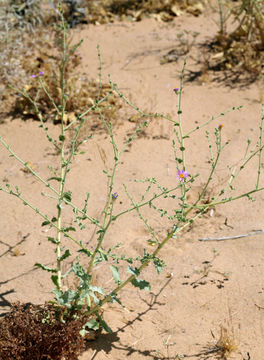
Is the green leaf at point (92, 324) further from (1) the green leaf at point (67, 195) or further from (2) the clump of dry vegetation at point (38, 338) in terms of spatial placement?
(1) the green leaf at point (67, 195)

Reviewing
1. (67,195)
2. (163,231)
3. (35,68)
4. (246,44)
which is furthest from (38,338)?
(246,44)

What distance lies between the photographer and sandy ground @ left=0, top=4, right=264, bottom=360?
2.85 m

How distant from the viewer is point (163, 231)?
3672 mm

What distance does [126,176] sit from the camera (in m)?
4.25

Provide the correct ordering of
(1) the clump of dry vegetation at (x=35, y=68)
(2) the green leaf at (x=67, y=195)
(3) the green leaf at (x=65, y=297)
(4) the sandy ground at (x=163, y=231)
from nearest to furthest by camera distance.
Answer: (3) the green leaf at (x=65, y=297)
(2) the green leaf at (x=67, y=195)
(4) the sandy ground at (x=163, y=231)
(1) the clump of dry vegetation at (x=35, y=68)

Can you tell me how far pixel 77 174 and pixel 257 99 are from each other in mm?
2249

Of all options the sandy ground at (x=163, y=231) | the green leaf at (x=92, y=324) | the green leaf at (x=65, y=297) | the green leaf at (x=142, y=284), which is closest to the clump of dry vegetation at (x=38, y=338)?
the green leaf at (x=92, y=324)

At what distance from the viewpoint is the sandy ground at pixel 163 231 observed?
2.85 meters

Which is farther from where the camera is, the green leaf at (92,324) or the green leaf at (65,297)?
the green leaf at (92,324)

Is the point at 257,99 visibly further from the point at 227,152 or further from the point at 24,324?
the point at 24,324

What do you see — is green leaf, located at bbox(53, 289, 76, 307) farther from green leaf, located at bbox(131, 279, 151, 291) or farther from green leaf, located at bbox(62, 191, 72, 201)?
green leaf, located at bbox(62, 191, 72, 201)

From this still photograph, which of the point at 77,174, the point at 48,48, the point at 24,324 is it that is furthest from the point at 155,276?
the point at 48,48

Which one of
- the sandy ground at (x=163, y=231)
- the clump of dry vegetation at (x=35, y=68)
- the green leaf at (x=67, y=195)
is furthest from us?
the clump of dry vegetation at (x=35, y=68)

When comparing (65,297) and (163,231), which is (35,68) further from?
(65,297)
